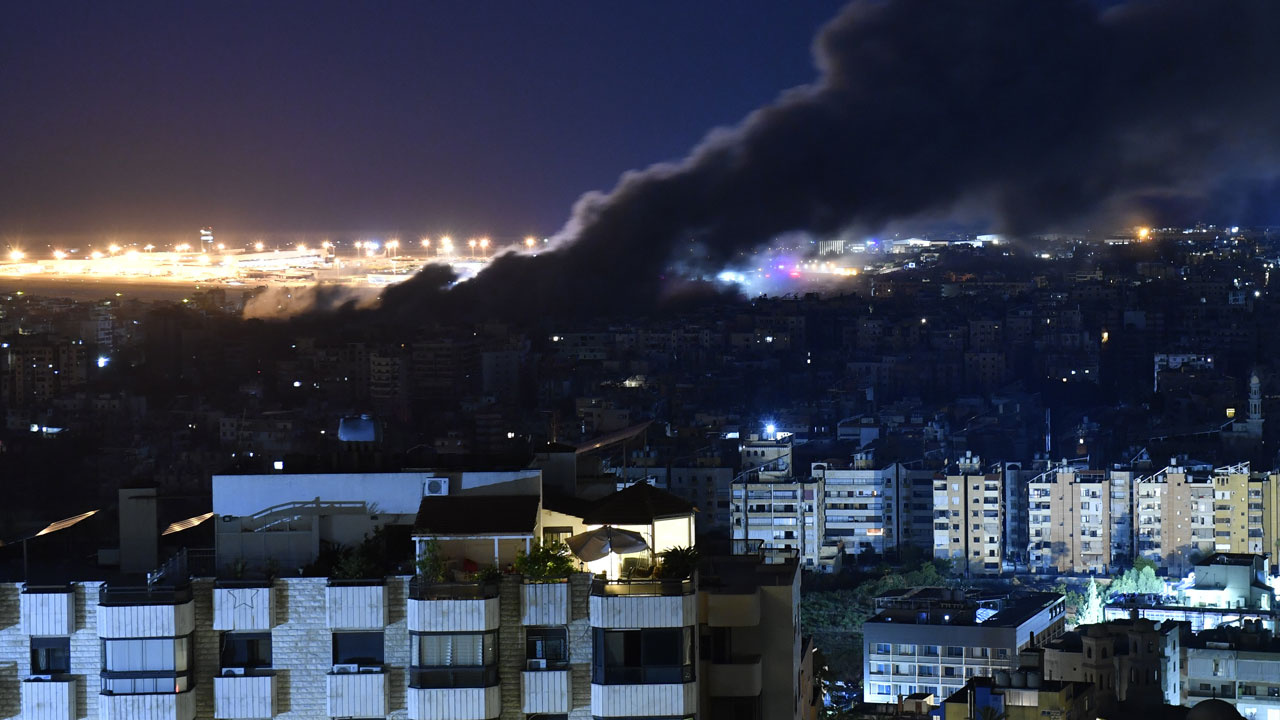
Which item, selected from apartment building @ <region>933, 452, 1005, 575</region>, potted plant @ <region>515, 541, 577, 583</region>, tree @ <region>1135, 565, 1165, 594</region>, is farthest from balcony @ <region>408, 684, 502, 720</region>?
apartment building @ <region>933, 452, 1005, 575</region>

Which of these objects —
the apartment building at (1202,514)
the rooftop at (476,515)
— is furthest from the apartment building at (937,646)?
the rooftop at (476,515)

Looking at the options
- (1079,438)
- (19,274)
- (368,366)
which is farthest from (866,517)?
(19,274)

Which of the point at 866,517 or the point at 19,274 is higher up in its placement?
the point at 19,274

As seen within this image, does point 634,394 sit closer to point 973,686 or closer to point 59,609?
point 973,686

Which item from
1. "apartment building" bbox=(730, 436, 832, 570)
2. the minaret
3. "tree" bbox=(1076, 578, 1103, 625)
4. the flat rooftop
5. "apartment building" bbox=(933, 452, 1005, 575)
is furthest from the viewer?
the minaret

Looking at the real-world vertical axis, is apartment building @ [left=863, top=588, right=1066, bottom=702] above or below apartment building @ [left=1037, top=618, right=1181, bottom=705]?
below

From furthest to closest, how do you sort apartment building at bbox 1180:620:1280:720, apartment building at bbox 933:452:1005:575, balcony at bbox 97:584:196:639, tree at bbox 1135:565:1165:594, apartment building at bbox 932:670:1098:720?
apartment building at bbox 933:452:1005:575 < tree at bbox 1135:565:1165:594 < apartment building at bbox 1180:620:1280:720 < apartment building at bbox 932:670:1098:720 < balcony at bbox 97:584:196:639

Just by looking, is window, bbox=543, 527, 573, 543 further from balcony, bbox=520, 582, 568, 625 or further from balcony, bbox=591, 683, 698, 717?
balcony, bbox=591, 683, 698, 717
